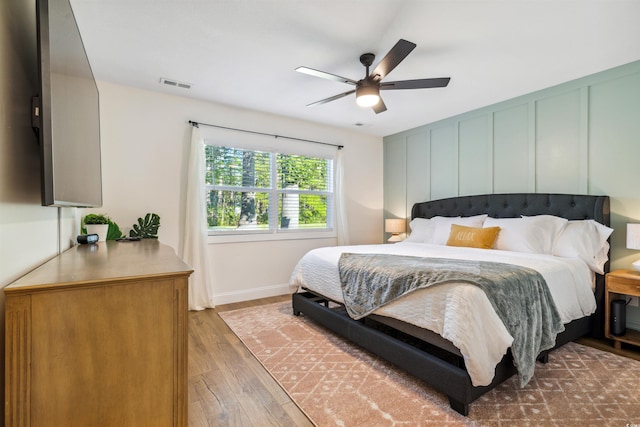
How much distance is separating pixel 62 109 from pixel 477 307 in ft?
7.02

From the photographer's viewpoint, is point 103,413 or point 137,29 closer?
point 103,413

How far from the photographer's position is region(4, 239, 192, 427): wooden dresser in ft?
2.73

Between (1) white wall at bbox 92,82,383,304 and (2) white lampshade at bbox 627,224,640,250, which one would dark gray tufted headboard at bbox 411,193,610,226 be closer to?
(2) white lampshade at bbox 627,224,640,250

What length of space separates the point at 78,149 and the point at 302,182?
3.16 metres

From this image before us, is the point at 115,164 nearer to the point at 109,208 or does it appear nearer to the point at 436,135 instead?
the point at 109,208

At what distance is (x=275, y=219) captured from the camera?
420cm

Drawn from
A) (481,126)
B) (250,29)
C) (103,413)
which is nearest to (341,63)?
(250,29)

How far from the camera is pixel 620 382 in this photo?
1.93 m

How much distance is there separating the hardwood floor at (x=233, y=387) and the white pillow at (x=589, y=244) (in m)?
0.72

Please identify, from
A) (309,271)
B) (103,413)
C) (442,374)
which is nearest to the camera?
(103,413)

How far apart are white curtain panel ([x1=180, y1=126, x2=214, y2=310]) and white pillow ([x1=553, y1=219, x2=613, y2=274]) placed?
3.71 metres

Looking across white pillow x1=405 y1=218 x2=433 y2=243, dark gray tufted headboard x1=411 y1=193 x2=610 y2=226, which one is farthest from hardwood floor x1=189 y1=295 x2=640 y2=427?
white pillow x1=405 y1=218 x2=433 y2=243

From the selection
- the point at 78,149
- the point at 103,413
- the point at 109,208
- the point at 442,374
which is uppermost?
the point at 78,149

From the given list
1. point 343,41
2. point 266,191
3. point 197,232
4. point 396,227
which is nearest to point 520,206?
point 396,227
